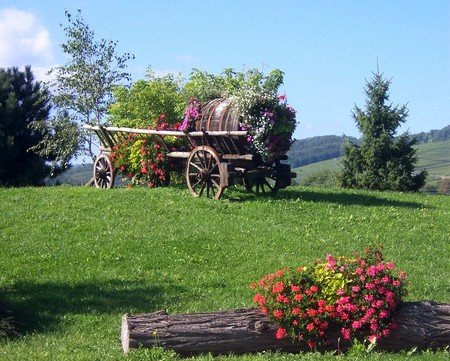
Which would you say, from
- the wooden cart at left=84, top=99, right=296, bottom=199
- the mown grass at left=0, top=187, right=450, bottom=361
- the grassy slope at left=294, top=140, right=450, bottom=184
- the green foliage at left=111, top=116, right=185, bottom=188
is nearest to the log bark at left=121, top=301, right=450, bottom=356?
the mown grass at left=0, top=187, right=450, bottom=361

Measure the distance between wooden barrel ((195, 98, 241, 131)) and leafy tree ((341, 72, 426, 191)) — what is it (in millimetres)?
11106

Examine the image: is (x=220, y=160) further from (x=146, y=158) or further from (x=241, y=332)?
(x=241, y=332)

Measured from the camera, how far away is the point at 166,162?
20312 mm

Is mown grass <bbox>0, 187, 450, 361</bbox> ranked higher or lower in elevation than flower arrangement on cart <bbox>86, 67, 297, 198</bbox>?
lower

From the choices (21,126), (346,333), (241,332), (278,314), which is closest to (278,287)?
(278,314)

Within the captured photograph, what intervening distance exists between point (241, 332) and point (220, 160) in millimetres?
10119

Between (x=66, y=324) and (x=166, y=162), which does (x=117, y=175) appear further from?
(x=66, y=324)

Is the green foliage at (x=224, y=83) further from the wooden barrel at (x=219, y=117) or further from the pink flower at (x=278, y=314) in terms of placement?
the pink flower at (x=278, y=314)

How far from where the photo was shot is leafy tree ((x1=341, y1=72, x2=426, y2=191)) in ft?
93.8

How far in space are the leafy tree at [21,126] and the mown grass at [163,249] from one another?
11.5 meters

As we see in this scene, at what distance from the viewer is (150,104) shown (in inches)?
926

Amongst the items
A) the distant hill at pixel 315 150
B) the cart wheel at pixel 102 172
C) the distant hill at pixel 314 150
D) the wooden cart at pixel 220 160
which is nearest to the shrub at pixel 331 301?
the wooden cart at pixel 220 160

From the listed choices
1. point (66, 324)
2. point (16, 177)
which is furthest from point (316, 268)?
point (16, 177)

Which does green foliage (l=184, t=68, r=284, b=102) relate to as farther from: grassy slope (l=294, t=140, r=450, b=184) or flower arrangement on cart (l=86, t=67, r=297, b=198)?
grassy slope (l=294, t=140, r=450, b=184)
